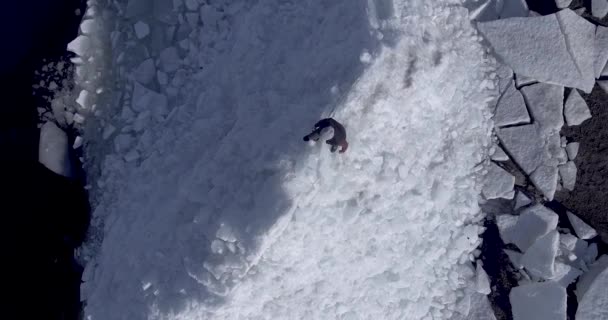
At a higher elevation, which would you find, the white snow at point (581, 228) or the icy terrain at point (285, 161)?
the icy terrain at point (285, 161)

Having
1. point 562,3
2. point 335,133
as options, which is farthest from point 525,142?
point 335,133

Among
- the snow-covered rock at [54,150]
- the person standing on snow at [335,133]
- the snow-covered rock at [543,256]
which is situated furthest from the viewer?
the snow-covered rock at [54,150]

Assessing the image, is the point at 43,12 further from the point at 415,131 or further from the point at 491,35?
the point at 491,35

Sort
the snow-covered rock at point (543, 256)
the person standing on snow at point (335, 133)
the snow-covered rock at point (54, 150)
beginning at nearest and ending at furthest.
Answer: the person standing on snow at point (335, 133) < the snow-covered rock at point (543, 256) < the snow-covered rock at point (54, 150)

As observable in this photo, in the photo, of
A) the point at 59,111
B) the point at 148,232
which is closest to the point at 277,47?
the point at 148,232

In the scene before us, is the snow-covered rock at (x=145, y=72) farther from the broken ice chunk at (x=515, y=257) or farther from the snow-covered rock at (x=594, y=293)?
the snow-covered rock at (x=594, y=293)

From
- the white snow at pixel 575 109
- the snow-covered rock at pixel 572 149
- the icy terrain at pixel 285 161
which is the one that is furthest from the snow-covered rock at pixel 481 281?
the white snow at pixel 575 109
